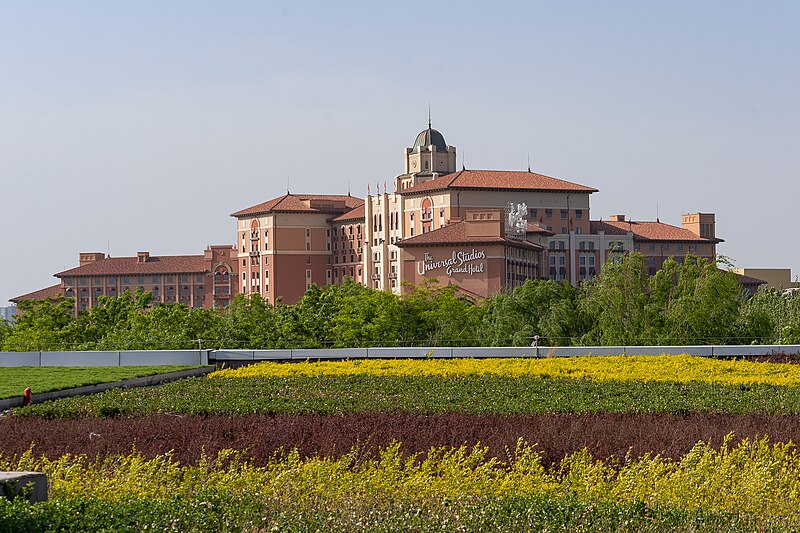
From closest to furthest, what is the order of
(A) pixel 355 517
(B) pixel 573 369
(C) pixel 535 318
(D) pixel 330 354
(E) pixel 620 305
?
(A) pixel 355 517, (B) pixel 573 369, (D) pixel 330 354, (E) pixel 620 305, (C) pixel 535 318

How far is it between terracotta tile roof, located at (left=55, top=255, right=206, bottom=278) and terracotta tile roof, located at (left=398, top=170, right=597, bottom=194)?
42939 millimetres

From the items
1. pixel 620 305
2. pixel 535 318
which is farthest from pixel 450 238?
pixel 620 305

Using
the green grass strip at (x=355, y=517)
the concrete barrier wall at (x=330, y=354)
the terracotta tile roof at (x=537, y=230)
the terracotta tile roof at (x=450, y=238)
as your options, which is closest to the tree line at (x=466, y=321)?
the concrete barrier wall at (x=330, y=354)

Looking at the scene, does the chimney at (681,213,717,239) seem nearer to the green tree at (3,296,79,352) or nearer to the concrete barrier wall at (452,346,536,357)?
the green tree at (3,296,79,352)

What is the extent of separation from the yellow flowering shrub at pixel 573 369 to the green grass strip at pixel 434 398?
134cm

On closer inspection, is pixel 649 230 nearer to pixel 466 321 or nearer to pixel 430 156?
pixel 430 156

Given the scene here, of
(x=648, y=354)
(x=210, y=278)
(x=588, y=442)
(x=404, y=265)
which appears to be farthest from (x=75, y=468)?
(x=210, y=278)

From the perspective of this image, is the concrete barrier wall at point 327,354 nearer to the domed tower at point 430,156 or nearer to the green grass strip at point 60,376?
the green grass strip at point 60,376

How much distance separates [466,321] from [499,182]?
6642 cm

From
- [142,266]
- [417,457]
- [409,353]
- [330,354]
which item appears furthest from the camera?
[142,266]

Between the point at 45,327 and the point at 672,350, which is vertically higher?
the point at 45,327

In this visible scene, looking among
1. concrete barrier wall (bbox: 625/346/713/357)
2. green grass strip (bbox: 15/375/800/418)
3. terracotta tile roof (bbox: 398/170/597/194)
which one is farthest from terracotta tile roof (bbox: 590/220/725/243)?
green grass strip (bbox: 15/375/800/418)

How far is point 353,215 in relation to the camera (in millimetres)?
133875

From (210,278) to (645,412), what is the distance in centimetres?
13747
